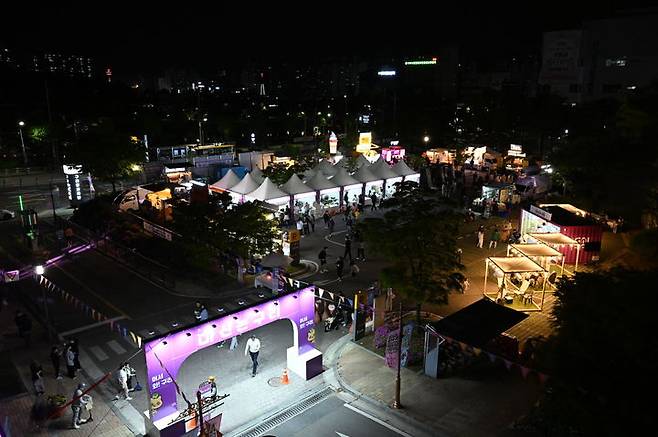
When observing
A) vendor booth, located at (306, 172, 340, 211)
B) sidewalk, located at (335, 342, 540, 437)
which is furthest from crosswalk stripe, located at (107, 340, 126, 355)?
vendor booth, located at (306, 172, 340, 211)

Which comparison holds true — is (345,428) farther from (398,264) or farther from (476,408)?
(398,264)

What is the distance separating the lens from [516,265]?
20.0 m

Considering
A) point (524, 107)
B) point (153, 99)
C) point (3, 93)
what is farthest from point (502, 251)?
point (153, 99)

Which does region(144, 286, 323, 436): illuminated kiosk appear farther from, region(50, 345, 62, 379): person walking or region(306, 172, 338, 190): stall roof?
region(306, 172, 338, 190): stall roof

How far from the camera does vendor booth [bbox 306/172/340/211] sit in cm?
3350

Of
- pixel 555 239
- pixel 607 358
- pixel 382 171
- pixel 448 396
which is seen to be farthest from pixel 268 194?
pixel 607 358

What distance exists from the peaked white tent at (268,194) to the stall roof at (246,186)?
0.61m

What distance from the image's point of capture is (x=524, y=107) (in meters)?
62.3

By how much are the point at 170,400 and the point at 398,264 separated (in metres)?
7.61

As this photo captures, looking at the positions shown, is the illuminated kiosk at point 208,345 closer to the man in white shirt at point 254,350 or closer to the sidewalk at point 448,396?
the man in white shirt at point 254,350

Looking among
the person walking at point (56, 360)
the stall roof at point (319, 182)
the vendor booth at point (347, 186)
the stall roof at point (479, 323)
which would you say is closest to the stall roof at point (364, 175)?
the vendor booth at point (347, 186)

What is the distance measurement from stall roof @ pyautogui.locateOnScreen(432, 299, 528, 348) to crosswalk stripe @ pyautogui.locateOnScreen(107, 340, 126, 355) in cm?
1004

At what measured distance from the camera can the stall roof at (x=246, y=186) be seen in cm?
3183

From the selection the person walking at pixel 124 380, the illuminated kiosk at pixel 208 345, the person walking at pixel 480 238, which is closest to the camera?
the illuminated kiosk at pixel 208 345
